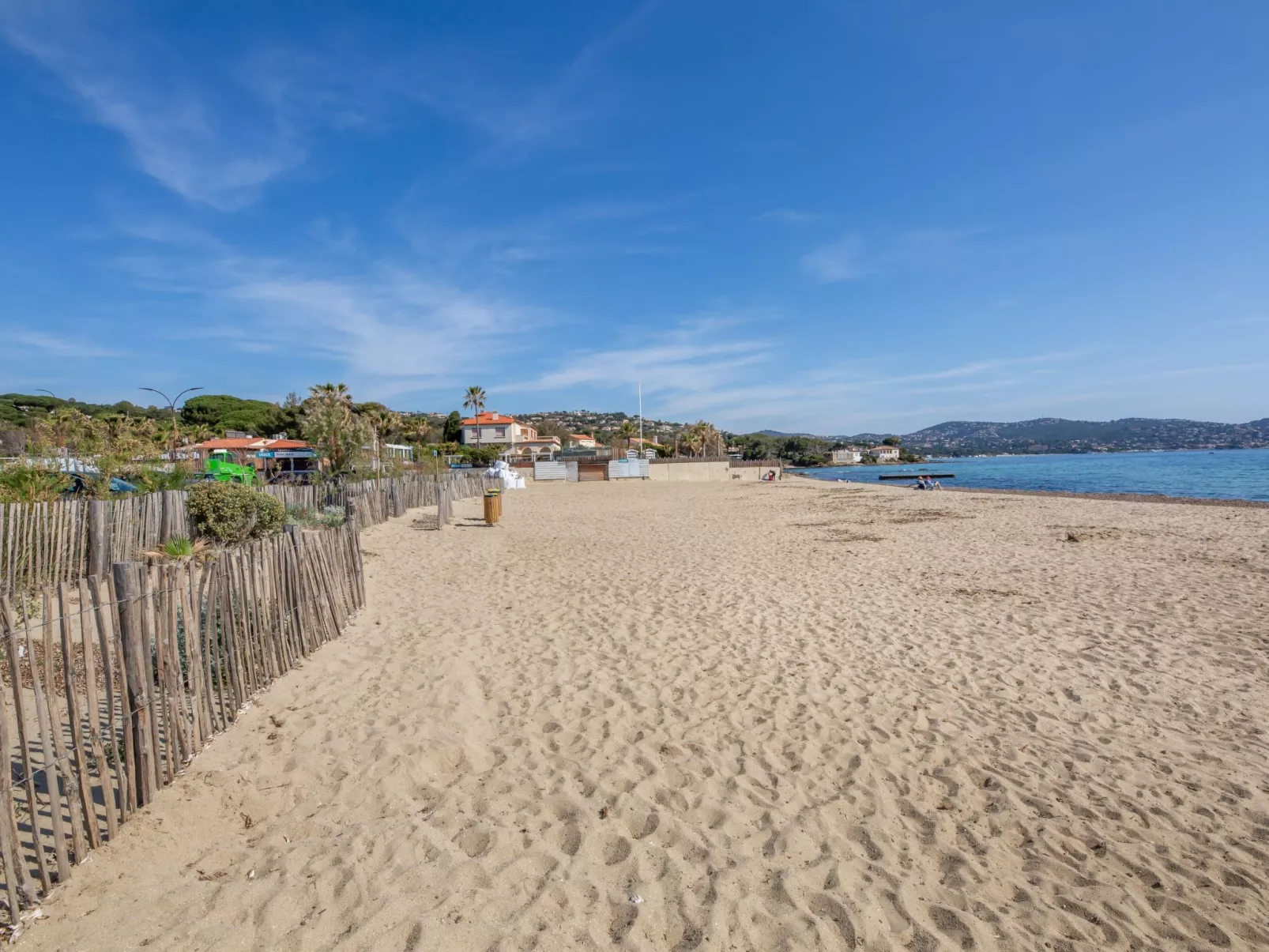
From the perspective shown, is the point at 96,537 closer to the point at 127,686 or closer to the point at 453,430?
the point at 127,686

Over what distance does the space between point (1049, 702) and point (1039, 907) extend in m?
2.61

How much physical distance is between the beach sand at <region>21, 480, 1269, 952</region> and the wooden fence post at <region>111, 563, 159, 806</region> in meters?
0.23

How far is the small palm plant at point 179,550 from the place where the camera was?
31.0 feet

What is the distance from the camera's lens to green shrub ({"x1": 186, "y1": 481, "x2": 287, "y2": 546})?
36.2ft

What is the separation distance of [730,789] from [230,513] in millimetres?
10788

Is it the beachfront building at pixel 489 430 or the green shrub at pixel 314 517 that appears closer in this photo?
the green shrub at pixel 314 517

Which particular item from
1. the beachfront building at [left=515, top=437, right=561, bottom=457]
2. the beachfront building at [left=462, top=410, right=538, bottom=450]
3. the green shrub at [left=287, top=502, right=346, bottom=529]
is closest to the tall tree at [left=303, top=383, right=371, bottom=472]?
the green shrub at [left=287, top=502, right=346, bottom=529]

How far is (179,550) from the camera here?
9508mm

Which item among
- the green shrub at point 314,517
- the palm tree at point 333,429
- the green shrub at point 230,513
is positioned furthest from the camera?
the palm tree at point 333,429

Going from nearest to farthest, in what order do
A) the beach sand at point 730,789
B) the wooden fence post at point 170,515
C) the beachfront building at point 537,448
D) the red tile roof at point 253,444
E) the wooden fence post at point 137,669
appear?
the beach sand at point 730,789 < the wooden fence post at point 137,669 < the wooden fence post at point 170,515 < the red tile roof at point 253,444 < the beachfront building at point 537,448

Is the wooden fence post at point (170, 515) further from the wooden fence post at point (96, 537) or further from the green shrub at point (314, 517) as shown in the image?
the green shrub at point (314, 517)

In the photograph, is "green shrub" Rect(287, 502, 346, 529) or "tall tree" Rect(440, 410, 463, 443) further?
"tall tree" Rect(440, 410, 463, 443)

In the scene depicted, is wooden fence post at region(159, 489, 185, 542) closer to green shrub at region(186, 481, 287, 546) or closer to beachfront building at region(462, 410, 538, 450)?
green shrub at region(186, 481, 287, 546)

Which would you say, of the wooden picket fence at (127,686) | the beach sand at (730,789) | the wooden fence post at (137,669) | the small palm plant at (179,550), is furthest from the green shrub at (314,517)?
the wooden fence post at (137,669)
